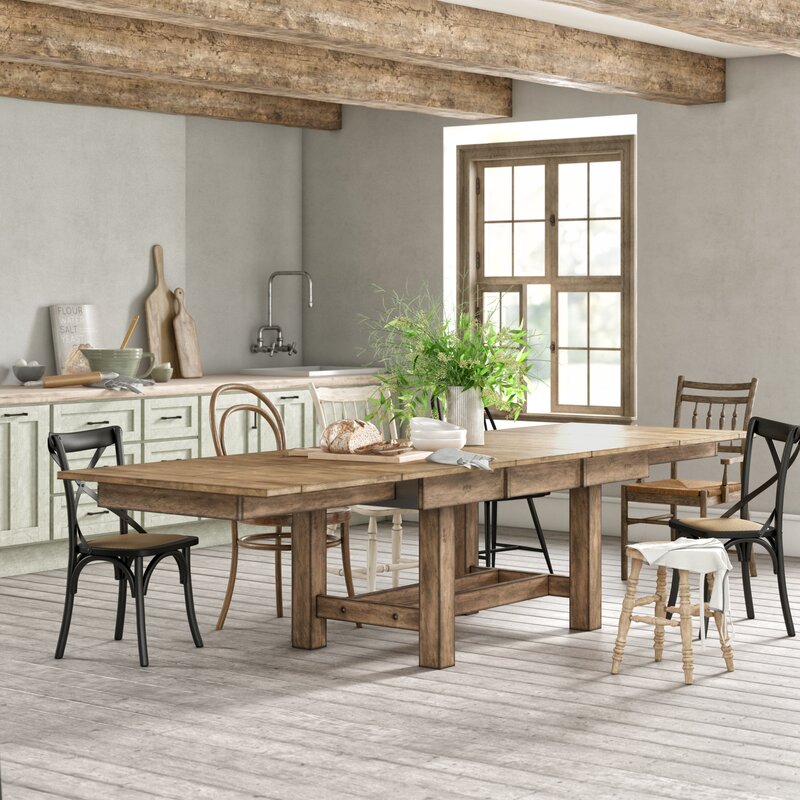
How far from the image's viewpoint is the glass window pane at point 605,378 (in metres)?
8.22

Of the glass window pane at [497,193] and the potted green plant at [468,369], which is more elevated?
the glass window pane at [497,193]

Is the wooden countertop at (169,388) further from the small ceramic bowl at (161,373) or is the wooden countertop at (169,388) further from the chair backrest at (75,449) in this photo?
the chair backrest at (75,449)

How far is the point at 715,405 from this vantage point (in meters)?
7.62

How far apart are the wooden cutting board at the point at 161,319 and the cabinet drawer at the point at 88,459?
0.93 meters

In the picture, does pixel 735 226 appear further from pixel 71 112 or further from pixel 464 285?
pixel 71 112

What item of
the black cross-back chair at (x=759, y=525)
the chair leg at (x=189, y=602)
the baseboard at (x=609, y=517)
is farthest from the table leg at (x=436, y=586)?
the baseboard at (x=609, y=517)

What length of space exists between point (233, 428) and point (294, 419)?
0.42 meters

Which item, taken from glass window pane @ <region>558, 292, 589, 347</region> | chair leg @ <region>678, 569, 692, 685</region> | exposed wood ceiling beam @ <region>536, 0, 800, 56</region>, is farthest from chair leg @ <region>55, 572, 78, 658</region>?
glass window pane @ <region>558, 292, 589, 347</region>

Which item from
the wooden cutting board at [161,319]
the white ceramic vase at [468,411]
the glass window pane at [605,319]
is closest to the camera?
the white ceramic vase at [468,411]

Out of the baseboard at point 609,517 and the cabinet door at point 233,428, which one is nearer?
the baseboard at point 609,517

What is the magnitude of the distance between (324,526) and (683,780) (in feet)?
6.42

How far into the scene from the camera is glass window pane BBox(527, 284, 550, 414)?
845 cm

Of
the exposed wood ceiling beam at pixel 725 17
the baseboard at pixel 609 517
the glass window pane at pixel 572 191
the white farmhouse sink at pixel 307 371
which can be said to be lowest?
the baseboard at pixel 609 517

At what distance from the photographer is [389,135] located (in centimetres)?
877
